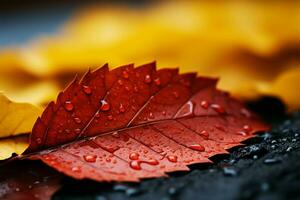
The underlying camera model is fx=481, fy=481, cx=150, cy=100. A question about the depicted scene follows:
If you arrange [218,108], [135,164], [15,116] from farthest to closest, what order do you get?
1. [218,108]
2. [15,116]
3. [135,164]

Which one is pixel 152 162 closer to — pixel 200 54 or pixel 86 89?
pixel 86 89

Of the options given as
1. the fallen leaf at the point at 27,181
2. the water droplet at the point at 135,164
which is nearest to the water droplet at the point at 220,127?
the water droplet at the point at 135,164

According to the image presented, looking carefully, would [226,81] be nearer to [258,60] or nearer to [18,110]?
[258,60]

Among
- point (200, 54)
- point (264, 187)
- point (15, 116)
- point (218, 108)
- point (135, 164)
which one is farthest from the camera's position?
point (200, 54)

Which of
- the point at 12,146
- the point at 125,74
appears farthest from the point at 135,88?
the point at 12,146

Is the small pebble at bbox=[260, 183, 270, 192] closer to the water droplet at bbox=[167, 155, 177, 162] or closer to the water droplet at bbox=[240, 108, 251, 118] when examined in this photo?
the water droplet at bbox=[167, 155, 177, 162]

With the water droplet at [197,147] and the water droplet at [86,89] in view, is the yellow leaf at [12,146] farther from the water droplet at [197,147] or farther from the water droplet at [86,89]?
the water droplet at [197,147]

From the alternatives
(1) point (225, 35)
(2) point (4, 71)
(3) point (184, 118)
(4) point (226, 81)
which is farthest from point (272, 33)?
(2) point (4, 71)
